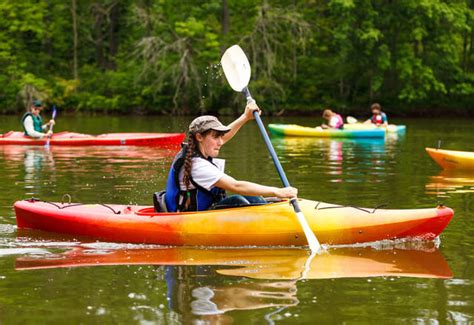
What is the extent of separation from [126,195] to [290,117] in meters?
21.2

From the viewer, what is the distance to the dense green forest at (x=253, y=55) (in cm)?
2977

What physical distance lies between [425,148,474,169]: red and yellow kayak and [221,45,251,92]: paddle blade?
462 cm

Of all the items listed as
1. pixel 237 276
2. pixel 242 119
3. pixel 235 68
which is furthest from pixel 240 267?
pixel 235 68

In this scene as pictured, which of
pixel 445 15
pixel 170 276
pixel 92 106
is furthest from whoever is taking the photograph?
pixel 92 106

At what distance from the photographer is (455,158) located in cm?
1206

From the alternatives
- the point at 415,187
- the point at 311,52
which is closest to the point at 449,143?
the point at 415,187

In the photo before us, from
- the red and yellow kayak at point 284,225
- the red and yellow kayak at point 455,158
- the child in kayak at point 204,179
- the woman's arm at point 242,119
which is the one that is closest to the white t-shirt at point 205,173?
the child in kayak at point 204,179

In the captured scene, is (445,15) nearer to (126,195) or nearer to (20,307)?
(126,195)

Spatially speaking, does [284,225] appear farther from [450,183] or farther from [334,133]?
[334,133]

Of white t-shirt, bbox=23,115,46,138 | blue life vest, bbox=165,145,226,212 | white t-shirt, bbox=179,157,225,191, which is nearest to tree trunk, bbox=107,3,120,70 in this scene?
white t-shirt, bbox=23,115,46,138

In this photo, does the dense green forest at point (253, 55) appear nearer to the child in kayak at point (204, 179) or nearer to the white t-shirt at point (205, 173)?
the child in kayak at point (204, 179)

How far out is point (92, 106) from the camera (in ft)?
108

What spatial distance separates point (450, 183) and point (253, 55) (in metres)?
18.6

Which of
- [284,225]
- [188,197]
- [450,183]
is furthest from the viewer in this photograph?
[450,183]
